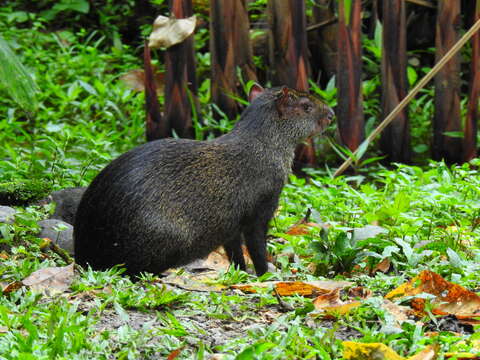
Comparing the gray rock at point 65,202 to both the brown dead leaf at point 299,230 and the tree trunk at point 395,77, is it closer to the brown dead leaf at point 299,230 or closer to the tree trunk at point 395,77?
the brown dead leaf at point 299,230

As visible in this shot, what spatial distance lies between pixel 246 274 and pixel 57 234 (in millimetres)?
1216

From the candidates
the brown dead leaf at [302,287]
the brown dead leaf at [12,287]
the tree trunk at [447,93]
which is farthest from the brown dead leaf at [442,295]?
the tree trunk at [447,93]

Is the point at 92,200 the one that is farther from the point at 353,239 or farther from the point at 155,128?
the point at 155,128

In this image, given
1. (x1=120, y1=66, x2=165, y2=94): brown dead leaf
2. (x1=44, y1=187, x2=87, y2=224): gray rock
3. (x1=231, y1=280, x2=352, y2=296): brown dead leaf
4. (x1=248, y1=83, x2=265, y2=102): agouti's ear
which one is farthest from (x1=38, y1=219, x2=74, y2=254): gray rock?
(x1=120, y1=66, x2=165, y2=94): brown dead leaf

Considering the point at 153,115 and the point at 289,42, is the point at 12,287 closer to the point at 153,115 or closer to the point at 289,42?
the point at 153,115

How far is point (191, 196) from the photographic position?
4.31 metres

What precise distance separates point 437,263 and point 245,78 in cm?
330

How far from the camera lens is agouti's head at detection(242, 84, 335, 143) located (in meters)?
5.05

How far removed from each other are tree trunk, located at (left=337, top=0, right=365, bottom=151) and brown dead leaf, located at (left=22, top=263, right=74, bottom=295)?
10.9 feet

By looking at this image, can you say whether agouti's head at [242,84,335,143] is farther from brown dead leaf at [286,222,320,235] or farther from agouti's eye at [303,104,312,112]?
brown dead leaf at [286,222,320,235]

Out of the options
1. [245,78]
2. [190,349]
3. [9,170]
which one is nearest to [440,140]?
[245,78]

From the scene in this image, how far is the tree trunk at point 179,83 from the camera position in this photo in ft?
21.2

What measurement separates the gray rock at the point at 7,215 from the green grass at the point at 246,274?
57 mm

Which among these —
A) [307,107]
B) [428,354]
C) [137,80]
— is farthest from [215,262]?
[137,80]
